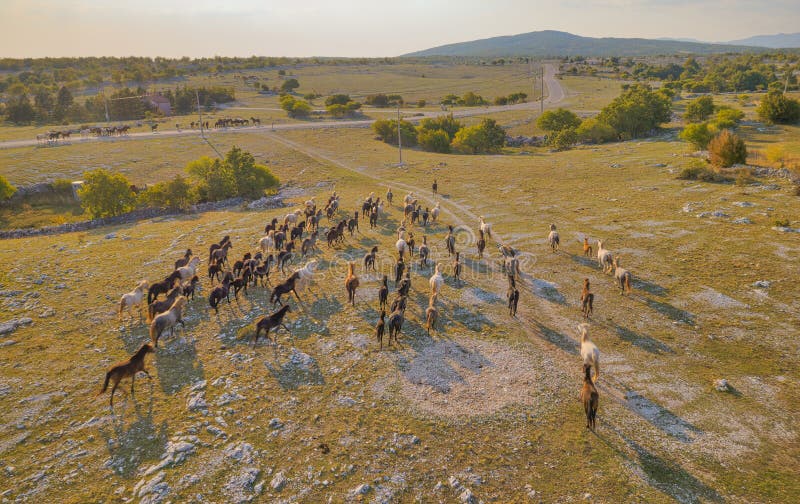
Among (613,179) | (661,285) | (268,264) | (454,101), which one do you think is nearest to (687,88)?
(454,101)

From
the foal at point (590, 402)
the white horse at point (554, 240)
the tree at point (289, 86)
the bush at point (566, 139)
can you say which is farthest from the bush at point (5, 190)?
the tree at point (289, 86)

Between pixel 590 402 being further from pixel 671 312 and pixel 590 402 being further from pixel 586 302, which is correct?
pixel 671 312

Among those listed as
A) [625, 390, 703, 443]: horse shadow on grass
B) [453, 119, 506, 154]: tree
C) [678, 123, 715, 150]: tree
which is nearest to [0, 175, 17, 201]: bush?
[453, 119, 506, 154]: tree

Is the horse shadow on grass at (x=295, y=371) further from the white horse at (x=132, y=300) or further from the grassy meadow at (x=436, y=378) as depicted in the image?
the white horse at (x=132, y=300)

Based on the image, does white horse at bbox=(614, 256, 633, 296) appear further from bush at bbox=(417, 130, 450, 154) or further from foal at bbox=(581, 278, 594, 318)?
bush at bbox=(417, 130, 450, 154)

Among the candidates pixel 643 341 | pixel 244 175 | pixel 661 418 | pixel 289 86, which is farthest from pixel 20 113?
pixel 661 418

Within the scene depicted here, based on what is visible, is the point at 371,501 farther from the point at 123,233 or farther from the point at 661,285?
the point at 123,233
